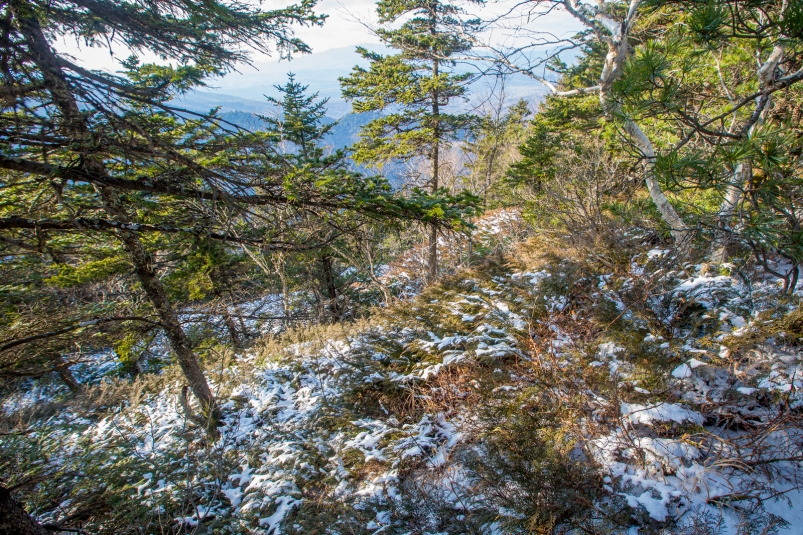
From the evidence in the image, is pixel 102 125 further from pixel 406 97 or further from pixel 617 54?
pixel 406 97

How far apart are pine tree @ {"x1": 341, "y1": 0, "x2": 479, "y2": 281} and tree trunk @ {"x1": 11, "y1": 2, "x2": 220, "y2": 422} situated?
6203 mm

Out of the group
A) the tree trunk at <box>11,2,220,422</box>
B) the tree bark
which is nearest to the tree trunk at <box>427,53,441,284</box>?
the tree bark

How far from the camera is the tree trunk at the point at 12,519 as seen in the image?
2.28 metres

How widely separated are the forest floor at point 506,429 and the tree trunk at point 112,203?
102 centimetres

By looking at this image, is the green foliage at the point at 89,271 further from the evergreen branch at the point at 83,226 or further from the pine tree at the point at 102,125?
the evergreen branch at the point at 83,226

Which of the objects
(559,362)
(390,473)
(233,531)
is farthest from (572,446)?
(233,531)

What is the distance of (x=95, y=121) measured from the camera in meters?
2.32

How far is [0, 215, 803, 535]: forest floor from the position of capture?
269 centimetres

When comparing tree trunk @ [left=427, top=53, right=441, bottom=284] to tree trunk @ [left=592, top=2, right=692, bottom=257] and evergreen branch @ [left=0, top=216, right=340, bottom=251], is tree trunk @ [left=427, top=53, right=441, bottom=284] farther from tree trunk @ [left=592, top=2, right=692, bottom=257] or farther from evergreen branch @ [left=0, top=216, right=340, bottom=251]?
evergreen branch @ [left=0, top=216, right=340, bottom=251]

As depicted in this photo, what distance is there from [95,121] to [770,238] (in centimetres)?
439

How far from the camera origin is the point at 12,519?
7.66 feet

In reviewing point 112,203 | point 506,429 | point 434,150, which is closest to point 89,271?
point 112,203

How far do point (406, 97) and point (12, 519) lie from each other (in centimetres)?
965

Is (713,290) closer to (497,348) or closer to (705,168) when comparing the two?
(497,348)
